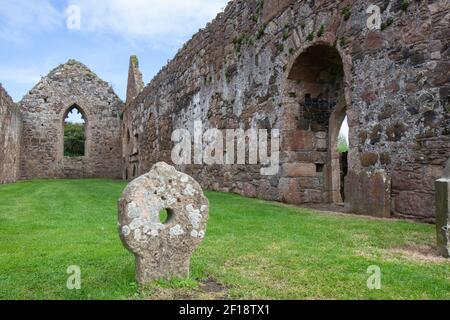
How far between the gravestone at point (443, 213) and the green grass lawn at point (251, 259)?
0.60ft

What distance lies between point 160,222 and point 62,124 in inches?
862

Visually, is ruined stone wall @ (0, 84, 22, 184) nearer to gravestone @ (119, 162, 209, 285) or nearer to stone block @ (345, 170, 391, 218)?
stone block @ (345, 170, 391, 218)

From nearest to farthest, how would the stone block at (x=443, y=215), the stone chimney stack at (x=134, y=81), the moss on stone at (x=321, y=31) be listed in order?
the stone block at (x=443, y=215)
the moss on stone at (x=321, y=31)
the stone chimney stack at (x=134, y=81)

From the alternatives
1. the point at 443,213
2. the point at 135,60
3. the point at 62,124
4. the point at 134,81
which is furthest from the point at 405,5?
the point at 62,124

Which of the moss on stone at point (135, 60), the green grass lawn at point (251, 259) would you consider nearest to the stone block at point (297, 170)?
the green grass lawn at point (251, 259)

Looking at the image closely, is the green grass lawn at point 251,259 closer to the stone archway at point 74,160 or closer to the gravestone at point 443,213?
the gravestone at point 443,213

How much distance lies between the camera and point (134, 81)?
2298 cm

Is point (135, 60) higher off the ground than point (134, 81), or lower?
higher

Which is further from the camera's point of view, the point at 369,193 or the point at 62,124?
the point at 62,124

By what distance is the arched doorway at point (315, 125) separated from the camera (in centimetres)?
888

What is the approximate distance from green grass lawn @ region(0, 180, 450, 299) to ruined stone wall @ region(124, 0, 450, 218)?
3.74 ft

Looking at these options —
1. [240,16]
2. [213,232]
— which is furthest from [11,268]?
[240,16]

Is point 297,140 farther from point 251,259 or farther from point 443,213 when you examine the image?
point 251,259

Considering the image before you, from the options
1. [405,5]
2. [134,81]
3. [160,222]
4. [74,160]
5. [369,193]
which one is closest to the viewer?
[160,222]
